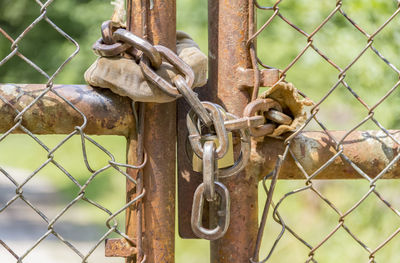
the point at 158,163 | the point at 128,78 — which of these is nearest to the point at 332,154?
the point at 158,163

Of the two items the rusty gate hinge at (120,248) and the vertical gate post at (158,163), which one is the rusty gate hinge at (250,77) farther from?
the rusty gate hinge at (120,248)

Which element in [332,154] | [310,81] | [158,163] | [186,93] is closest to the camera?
[186,93]

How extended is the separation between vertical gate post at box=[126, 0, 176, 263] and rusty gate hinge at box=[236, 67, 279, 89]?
150mm

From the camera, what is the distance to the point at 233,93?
1328 mm

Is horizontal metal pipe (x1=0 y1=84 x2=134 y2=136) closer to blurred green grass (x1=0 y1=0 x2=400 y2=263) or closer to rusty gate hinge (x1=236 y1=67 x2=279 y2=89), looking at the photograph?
rusty gate hinge (x1=236 y1=67 x2=279 y2=89)

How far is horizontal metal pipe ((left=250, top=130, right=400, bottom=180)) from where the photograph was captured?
1.38m

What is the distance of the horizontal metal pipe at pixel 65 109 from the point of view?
4.00ft

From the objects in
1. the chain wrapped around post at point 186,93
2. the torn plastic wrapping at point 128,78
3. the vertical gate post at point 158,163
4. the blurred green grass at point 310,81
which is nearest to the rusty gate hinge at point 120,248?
the vertical gate post at point 158,163

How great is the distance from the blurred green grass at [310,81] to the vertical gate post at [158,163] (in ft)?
6.64

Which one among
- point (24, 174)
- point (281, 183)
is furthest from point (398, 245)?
point (24, 174)

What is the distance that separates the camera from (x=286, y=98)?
1347 mm

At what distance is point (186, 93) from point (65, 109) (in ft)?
0.84

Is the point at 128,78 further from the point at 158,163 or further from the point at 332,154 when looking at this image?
the point at 332,154

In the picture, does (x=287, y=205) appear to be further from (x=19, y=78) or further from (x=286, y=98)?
(x=19, y=78)
